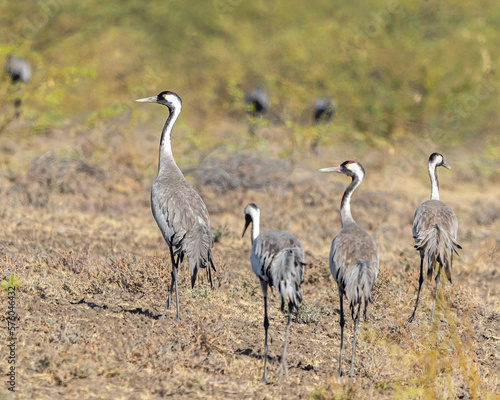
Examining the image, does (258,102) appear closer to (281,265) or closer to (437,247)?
(437,247)

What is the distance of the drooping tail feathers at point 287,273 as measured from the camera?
5.41m

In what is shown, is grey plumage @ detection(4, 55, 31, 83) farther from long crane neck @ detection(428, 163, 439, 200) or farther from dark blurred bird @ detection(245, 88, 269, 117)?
long crane neck @ detection(428, 163, 439, 200)

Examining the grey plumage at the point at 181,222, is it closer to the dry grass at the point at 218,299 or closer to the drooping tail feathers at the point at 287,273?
the dry grass at the point at 218,299

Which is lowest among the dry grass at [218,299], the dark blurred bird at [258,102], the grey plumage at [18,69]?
the dry grass at [218,299]

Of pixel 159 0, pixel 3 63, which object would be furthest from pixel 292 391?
pixel 159 0

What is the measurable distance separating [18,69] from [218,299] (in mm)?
10416

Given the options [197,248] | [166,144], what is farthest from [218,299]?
[166,144]

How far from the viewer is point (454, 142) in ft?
56.1

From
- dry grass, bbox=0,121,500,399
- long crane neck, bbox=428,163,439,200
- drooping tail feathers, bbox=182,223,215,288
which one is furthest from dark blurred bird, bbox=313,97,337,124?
drooping tail feathers, bbox=182,223,215,288

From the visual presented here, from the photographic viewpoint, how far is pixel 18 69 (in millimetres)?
15203

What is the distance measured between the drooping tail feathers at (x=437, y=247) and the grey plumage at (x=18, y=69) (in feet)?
35.2

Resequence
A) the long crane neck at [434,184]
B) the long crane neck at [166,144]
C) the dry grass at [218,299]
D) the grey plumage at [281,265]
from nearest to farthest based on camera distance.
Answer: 1. the dry grass at [218,299]
2. the grey plumage at [281,265]
3. the long crane neck at [166,144]
4. the long crane neck at [434,184]

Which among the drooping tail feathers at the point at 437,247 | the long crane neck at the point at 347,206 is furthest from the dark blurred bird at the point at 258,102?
the long crane neck at the point at 347,206

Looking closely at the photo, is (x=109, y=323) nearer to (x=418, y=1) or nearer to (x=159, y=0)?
(x=418, y=1)
